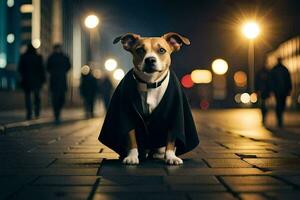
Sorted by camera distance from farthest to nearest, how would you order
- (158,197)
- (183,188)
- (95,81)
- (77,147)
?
(95,81), (77,147), (183,188), (158,197)

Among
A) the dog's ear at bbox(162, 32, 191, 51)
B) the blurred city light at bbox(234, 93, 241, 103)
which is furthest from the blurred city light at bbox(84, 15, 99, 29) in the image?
the blurred city light at bbox(234, 93, 241, 103)

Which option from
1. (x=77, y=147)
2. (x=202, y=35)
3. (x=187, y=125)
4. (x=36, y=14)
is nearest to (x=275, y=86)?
(x=77, y=147)

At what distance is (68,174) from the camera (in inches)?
188

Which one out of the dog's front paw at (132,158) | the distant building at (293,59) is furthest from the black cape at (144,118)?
the distant building at (293,59)

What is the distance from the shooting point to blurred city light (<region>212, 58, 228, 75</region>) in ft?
199

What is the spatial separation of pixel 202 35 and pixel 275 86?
52.8 metres

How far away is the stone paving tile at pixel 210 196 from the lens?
361cm

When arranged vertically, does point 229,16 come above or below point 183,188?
above

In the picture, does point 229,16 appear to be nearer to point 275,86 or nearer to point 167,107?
point 275,86

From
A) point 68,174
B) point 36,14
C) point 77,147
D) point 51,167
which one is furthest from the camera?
point 36,14

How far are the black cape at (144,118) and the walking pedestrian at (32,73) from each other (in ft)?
30.7

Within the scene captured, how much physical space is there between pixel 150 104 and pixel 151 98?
63 mm

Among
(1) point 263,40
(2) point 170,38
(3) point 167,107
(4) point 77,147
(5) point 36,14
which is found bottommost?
(4) point 77,147

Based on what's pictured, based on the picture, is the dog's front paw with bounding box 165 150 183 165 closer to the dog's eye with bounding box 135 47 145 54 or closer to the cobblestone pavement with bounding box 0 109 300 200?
the cobblestone pavement with bounding box 0 109 300 200
